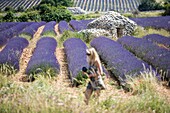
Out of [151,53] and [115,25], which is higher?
[151,53]

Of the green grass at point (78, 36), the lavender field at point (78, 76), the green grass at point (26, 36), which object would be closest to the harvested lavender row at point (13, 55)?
the lavender field at point (78, 76)

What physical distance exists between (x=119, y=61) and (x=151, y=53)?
4.38 feet

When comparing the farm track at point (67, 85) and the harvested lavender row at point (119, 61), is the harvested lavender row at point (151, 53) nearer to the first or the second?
the harvested lavender row at point (119, 61)

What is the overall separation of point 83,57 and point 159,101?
4633 mm

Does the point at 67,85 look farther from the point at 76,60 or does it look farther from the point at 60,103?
the point at 60,103

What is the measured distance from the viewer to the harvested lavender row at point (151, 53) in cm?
857

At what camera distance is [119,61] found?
9.16 meters

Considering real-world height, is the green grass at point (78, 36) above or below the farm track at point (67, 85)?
below

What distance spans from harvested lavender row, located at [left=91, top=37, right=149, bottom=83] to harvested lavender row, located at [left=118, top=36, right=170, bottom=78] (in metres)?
0.39

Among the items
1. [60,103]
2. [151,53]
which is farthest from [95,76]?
[151,53]

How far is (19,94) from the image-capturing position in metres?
5.12

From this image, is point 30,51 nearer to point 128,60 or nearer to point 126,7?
point 128,60

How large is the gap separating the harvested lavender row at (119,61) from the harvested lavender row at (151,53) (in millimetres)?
391

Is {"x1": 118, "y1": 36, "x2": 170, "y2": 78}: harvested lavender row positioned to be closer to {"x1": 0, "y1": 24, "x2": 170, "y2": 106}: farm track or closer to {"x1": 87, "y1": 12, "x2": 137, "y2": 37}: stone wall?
{"x1": 0, "y1": 24, "x2": 170, "y2": 106}: farm track
